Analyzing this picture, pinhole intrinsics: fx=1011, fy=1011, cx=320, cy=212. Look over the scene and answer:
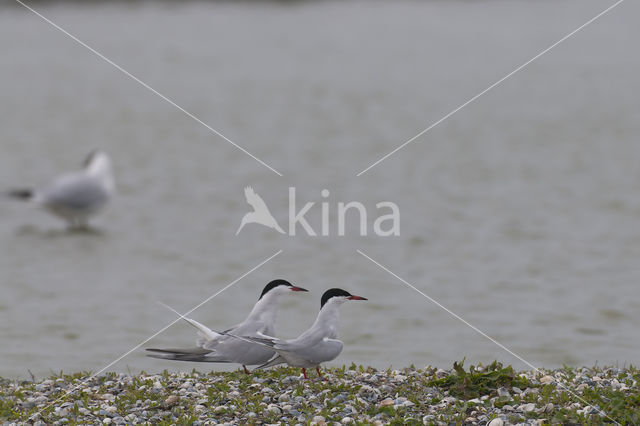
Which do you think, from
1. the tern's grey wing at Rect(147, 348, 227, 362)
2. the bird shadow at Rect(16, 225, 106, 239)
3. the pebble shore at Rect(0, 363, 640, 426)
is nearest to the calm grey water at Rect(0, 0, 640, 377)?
the bird shadow at Rect(16, 225, 106, 239)

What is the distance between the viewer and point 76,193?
14.6 metres

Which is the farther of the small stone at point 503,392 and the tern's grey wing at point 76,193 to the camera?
the tern's grey wing at point 76,193

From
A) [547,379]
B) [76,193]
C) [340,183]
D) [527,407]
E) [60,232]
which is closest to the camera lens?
[527,407]

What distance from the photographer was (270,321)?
6.66m

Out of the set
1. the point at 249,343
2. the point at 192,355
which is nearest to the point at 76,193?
the point at 192,355

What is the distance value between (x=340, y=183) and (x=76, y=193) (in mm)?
4421

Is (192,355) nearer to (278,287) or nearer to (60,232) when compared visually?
(278,287)

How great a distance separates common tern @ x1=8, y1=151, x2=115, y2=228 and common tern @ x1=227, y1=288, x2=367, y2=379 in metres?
8.66

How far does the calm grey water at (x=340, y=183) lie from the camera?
10055mm

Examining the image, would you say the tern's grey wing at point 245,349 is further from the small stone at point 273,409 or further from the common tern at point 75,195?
the common tern at point 75,195

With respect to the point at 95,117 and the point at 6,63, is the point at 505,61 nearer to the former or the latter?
the point at 95,117

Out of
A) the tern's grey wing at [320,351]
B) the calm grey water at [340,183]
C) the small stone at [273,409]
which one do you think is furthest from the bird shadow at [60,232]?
the tern's grey wing at [320,351]

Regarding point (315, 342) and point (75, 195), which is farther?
point (75, 195)

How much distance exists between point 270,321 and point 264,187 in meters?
10.2
